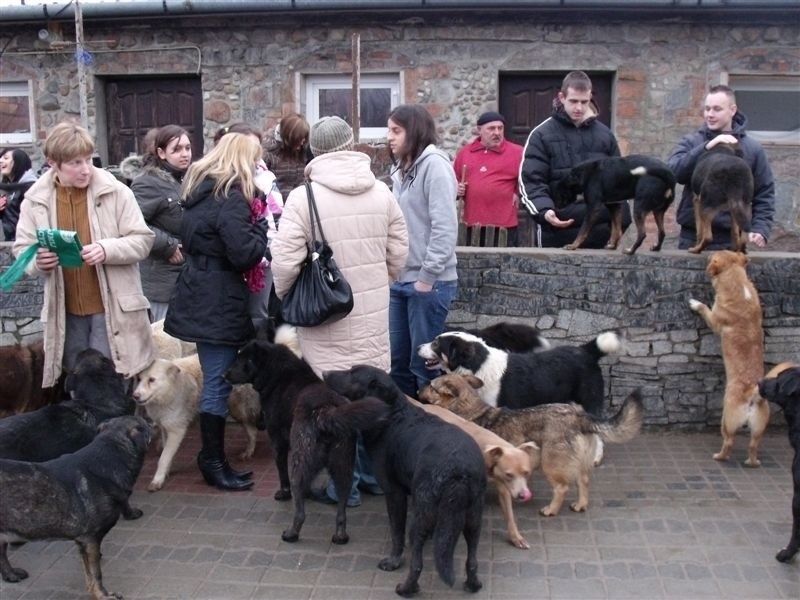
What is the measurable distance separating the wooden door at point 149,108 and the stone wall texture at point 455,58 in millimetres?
375

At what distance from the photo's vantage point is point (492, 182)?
8.02m

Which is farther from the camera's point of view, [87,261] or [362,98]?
[362,98]

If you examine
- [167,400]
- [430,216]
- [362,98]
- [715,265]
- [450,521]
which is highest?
[362,98]

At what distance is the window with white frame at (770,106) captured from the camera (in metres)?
11.5

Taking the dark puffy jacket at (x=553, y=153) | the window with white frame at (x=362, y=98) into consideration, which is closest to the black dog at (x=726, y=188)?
the dark puffy jacket at (x=553, y=153)

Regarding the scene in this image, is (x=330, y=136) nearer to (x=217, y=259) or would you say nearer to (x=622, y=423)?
(x=217, y=259)

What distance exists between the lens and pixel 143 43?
465 inches

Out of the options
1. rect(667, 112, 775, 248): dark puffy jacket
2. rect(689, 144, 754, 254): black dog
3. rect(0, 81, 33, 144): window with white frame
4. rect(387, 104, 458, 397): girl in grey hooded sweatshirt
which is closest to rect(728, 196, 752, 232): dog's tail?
rect(689, 144, 754, 254): black dog

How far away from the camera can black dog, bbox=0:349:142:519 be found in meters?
4.38

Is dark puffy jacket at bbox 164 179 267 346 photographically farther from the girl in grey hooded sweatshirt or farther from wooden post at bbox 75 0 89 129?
wooden post at bbox 75 0 89 129

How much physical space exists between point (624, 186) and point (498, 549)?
2.81 meters

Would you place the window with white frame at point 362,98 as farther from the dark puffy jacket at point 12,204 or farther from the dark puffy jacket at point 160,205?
the dark puffy jacket at point 160,205

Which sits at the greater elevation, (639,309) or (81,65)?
(81,65)

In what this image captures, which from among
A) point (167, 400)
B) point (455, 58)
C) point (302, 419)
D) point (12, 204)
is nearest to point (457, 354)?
point (302, 419)
